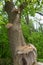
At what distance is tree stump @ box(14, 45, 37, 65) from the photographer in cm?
549

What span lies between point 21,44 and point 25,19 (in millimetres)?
3969

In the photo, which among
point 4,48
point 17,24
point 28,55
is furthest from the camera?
point 4,48

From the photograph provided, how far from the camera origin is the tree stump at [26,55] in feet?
18.0

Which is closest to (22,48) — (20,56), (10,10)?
(20,56)

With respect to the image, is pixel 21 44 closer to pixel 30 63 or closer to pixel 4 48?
pixel 30 63

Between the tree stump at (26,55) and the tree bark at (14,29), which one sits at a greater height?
the tree bark at (14,29)

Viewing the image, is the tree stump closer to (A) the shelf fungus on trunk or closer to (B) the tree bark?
(A) the shelf fungus on trunk

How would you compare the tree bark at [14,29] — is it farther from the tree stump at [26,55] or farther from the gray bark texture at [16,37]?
the tree stump at [26,55]

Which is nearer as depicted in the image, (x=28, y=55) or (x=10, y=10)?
(x=28, y=55)

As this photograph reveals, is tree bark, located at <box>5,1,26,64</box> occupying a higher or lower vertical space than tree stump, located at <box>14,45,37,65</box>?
higher

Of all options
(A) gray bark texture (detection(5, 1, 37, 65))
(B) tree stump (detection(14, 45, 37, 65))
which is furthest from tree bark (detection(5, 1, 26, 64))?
(B) tree stump (detection(14, 45, 37, 65))

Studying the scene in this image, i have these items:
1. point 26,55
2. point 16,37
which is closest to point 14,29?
point 16,37

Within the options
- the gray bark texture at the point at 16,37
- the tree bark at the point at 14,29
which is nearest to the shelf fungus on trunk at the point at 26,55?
the gray bark texture at the point at 16,37

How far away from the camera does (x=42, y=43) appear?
8781 mm
